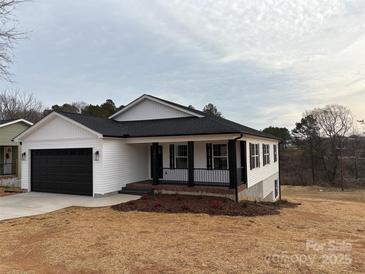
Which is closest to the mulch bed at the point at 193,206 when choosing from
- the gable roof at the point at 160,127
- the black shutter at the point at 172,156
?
the gable roof at the point at 160,127

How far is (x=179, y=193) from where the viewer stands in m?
13.5

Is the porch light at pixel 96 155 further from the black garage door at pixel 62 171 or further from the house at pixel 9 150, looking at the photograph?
the house at pixel 9 150

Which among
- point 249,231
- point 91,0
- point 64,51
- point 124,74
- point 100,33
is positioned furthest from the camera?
point 124,74

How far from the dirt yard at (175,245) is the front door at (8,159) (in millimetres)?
16194

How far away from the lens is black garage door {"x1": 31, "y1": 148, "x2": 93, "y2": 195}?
1416 cm

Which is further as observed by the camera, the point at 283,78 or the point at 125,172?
the point at 283,78

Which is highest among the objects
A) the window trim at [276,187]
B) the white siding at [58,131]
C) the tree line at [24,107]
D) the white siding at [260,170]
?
the tree line at [24,107]

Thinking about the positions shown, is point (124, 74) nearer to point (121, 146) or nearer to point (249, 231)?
point (121, 146)

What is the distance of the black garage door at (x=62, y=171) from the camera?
1416 cm

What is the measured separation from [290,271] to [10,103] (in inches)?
1803

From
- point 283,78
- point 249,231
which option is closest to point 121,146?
point 249,231

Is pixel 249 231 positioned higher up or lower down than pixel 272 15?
lower down

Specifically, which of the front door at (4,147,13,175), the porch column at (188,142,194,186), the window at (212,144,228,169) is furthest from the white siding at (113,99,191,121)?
the front door at (4,147,13,175)

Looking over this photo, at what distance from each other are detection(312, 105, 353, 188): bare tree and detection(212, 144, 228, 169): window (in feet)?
119
